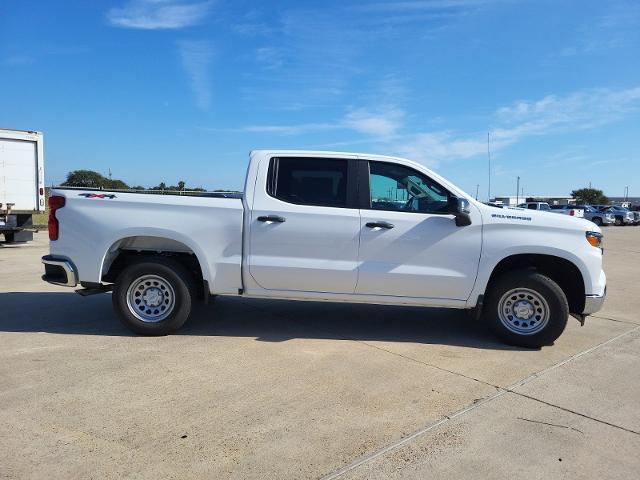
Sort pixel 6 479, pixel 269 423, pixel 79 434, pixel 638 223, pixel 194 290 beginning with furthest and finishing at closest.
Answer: pixel 638 223 < pixel 194 290 < pixel 269 423 < pixel 79 434 < pixel 6 479

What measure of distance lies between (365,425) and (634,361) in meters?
3.24

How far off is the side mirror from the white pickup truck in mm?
13

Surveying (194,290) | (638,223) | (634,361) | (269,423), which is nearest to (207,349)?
(194,290)

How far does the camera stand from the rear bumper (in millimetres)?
5426

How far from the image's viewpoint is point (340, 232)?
5.23m

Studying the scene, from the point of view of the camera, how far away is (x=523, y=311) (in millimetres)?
5363

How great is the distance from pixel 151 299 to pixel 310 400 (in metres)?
2.51

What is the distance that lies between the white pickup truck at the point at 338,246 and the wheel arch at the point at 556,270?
13 mm

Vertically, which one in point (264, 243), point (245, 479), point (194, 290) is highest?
point (264, 243)

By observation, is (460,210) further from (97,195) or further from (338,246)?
(97,195)

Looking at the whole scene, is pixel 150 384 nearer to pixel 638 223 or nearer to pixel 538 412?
pixel 538 412

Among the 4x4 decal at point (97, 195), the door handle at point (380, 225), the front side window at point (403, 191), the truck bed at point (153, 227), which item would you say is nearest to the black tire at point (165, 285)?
the truck bed at point (153, 227)

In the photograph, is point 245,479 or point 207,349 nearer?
point 245,479

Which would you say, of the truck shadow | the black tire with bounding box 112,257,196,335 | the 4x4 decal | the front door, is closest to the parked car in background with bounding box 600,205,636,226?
the truck shadow
